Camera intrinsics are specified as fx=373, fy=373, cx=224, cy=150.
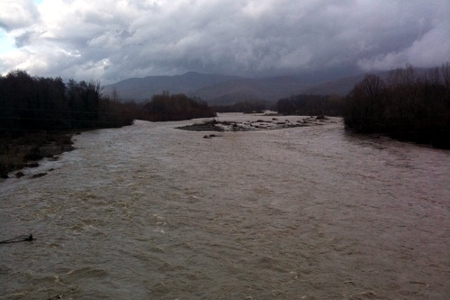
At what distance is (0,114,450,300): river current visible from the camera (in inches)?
309

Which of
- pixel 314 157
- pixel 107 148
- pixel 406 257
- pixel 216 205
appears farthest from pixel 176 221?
pixel 107 148

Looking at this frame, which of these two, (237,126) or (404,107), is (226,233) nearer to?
(404,107)

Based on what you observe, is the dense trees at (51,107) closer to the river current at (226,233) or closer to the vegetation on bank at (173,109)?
the vegetation on bank at (173,109)

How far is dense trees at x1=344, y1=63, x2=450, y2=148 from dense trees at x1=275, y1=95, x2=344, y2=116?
3918 cm

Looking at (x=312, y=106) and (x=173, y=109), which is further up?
(x=173, y=109)

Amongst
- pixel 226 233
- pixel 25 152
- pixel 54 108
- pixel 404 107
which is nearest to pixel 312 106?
pixel 404 107

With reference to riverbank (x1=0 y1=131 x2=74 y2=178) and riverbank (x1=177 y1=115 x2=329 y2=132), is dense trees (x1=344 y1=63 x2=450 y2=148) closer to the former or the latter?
riverbank (x1=177 y1=115 x2=329 y2=132)

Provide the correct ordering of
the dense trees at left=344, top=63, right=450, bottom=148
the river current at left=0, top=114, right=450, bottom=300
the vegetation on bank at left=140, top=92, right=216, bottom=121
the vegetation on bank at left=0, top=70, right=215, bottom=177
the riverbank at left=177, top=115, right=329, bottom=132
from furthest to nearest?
the vegetation on bank at left=140, top=92, right=216, bottom=121 < the riverbank at left=177, top=115, right=329, bottom=132 < the dense trees at left=344, top=63, right=450, bottom=148 < the vegetation on bank at left=0, top=70, right=215, bottom=177 < the river current at left=0, top=114, right=450, bottom=300

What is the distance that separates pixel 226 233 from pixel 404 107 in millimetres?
35382

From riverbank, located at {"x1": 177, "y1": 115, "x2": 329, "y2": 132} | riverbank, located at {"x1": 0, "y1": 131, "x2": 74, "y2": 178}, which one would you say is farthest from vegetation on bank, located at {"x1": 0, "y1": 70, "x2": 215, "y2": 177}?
riverbank, located at {"x1": 177, "y1": 115, "x2": 329, "y2": 132}

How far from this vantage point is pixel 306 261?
29.6ft

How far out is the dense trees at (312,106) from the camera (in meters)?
99.1

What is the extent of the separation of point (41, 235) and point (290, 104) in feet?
400

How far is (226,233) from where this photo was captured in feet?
35.8
